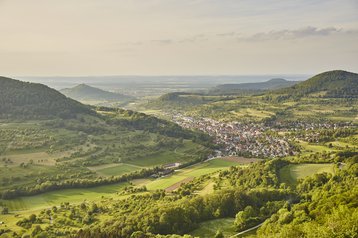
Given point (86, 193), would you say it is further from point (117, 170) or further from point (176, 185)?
point (176, 185)

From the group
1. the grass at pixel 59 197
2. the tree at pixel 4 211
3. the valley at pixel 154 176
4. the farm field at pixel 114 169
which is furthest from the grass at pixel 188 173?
the tree at pixel 4 211

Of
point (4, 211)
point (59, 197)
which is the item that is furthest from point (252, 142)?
point (4, 211)

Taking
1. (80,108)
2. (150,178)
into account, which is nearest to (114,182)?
(150,178)

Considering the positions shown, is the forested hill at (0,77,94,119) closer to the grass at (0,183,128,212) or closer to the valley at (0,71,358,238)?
the valley at (0,71,358,238)

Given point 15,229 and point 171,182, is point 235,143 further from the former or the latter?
point 15,229

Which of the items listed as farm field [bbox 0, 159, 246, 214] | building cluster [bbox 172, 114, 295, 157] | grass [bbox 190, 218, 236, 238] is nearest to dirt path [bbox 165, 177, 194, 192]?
farm field [bbox 0, 159, 246, 214]

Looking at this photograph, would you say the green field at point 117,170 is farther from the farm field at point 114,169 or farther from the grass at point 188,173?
the grass at point 188,173
